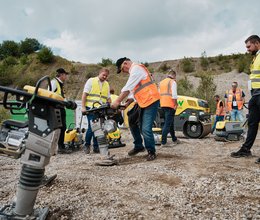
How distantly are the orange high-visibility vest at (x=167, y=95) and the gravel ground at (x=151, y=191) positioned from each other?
2626 mm

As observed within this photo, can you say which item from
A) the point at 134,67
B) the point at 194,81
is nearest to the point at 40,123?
the point at 134,67

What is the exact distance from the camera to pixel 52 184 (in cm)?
353

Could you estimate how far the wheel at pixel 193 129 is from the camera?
29.9 feet

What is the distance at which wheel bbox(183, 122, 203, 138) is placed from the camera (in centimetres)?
912

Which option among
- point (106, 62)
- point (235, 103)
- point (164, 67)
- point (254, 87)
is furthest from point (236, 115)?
point (164, 67)

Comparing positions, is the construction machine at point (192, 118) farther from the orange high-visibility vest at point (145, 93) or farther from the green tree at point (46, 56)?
the green tree at point (46, 56)

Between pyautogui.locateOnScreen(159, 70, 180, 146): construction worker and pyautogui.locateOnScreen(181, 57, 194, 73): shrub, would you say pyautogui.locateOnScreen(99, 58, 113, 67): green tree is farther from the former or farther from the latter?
pyautogui.locateOnScreen(159, 70, 180, 146): construction worker

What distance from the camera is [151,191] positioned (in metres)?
3.21

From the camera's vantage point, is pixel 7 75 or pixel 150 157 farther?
pixel 7 75

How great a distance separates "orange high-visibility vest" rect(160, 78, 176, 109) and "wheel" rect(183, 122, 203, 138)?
235 centimetres

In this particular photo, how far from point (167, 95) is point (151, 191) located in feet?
13.9

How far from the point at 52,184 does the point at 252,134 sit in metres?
3.47

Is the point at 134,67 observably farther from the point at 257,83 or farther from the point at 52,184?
the point at 52,184

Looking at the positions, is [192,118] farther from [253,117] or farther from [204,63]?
[204,63]
